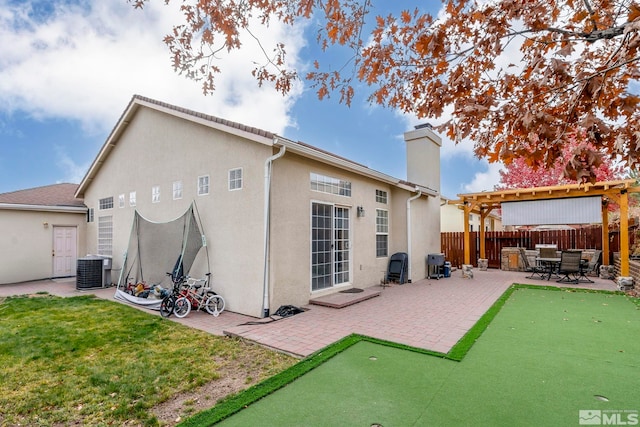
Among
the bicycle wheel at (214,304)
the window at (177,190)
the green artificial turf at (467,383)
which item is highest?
the window at (177,190)

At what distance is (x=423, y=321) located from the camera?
602 cm

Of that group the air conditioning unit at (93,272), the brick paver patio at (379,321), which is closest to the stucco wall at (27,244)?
the brick paver patio at (379,321)

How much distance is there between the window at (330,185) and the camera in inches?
304

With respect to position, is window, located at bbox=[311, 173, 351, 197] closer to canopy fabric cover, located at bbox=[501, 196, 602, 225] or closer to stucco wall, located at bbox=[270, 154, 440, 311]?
stucco wall, located at bbox=[270, 154, 440, 311]

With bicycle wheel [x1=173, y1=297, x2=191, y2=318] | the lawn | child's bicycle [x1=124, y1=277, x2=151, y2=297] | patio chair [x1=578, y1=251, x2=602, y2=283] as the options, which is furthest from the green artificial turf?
patio chair [x1=578, y1=251, x2=602, y2=283]

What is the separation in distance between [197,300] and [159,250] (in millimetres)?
2243

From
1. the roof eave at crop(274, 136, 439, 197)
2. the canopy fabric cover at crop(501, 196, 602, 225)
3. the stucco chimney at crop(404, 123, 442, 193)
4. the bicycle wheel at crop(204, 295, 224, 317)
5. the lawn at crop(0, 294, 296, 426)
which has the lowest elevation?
the lawn at crop(0, 294, 296, 426)

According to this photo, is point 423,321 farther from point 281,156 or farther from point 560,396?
point 281,156

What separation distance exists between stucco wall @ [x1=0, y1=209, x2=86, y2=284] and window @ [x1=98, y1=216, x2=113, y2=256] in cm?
195

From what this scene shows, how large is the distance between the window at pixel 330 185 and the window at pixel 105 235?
8101 mm

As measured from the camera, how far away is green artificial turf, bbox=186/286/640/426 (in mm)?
2918

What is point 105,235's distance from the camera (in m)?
11.6

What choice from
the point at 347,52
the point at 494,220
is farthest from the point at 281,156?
the point at 494,220

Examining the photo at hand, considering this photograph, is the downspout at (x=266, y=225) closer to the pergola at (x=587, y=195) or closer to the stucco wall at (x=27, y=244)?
the pergola at (x=587, y=195)
